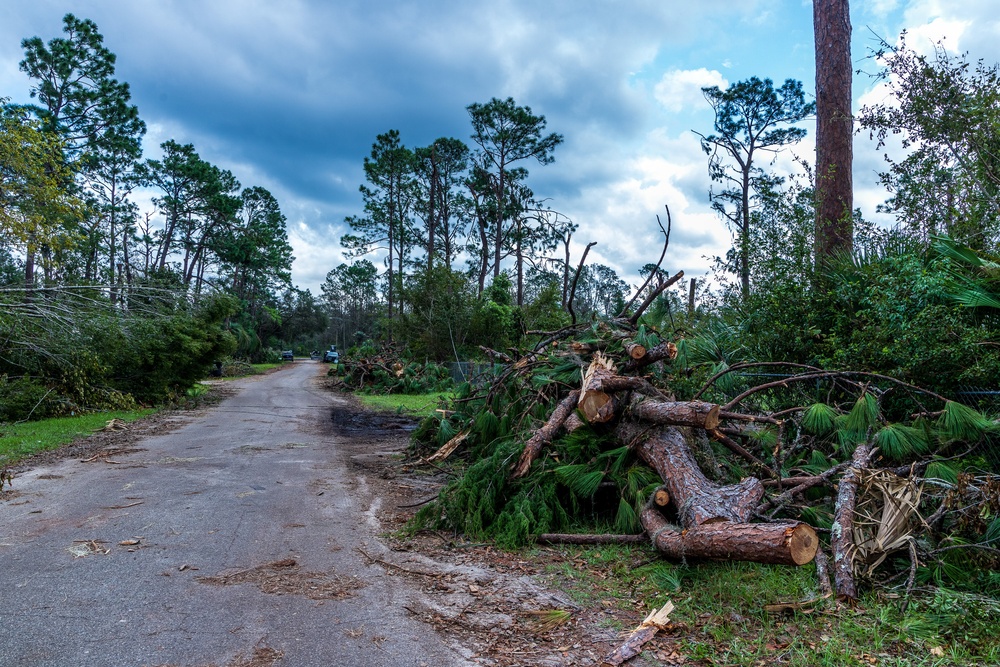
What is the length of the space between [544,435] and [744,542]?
2294 mm

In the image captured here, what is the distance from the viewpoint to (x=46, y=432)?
31.3ft

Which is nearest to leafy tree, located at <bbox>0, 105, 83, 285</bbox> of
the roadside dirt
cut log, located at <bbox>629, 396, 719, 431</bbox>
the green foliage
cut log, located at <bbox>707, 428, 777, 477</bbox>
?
the green foliage

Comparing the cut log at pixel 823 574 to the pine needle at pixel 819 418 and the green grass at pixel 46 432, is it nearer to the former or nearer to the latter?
the pine needle at pixel 819 418

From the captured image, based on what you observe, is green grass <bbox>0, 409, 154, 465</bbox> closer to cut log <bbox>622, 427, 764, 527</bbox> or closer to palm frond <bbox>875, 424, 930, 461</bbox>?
cut log <bbox>622, 427, 764, 527</bbox>

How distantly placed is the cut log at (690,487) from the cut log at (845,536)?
49 cm

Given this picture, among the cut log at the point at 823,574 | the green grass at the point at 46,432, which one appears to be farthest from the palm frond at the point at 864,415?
the green grass at the point at 46,432

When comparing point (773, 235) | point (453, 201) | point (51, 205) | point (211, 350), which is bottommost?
point (211, 350)

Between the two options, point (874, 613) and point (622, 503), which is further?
point (622, 503)

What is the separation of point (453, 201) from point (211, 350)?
68.3 feet

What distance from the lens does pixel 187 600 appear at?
344cm

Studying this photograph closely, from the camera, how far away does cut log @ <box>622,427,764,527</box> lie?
374 centimetres

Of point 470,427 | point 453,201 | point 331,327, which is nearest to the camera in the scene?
point 470,427

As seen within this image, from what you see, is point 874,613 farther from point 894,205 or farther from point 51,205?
point 51,205

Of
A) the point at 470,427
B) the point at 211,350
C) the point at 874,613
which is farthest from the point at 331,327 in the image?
the point at 874,613
